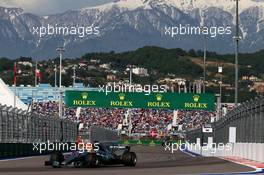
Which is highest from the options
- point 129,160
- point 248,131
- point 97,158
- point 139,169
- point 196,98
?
point 196,98

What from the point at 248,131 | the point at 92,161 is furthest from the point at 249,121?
the point at 92,161

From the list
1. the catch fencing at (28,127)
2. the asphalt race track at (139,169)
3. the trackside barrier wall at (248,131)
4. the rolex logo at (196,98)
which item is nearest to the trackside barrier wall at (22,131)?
the catch fencing at (28,127)

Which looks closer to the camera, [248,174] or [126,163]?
[248,174]

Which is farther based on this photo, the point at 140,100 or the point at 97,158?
the point at 140,100

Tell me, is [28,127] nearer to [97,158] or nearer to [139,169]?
[97,158]

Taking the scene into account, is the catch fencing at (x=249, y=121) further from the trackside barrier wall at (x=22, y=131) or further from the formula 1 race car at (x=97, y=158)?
the trackside barrier wall at (x=22, y=131)

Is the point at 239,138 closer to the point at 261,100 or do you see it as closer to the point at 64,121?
the point at 261,100

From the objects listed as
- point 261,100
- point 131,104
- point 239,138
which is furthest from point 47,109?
point 261,100

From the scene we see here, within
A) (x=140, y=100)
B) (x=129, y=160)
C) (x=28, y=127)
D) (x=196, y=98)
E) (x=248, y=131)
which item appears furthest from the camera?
(x=140, y=100)

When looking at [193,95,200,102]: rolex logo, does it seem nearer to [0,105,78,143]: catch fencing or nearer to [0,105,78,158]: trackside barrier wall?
[0,105,78,143]: catch fencing
